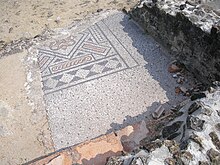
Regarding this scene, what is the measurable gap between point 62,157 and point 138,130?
690 millimetres

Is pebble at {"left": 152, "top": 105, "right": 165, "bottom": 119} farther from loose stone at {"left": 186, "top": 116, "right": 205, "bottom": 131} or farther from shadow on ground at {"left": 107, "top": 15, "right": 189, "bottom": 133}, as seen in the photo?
loose stone at {"left": 186, "top": 116, "right": 205, "bottom": 131}

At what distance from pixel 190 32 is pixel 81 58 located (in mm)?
1521

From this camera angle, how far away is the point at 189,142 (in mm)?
2076

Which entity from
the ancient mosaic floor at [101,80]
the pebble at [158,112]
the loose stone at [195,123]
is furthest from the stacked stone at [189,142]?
the ancient mosaic floor at [101,80]

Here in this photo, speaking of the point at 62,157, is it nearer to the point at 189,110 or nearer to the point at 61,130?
the point at 61,130

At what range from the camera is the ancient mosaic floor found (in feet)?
Answer: 11.1

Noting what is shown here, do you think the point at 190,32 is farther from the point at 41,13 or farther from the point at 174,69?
the point at 41,13

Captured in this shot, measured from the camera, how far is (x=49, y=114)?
11.7ft

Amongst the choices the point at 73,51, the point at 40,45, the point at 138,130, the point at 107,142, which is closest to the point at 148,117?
the point at 138,130

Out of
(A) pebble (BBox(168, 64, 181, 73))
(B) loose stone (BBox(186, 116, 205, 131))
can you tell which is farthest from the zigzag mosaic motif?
(B) loose stone (BBox(186, 116, 205, 131))

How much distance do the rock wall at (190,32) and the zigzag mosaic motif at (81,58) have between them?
1.79ft

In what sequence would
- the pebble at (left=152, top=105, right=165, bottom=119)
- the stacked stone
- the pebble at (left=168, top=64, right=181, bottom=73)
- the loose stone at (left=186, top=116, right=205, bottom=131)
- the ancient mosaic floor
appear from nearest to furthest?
the stacked stone < the loose stone at (left=186, top=116, right=205, bottom=131) < the pebble at (left=152, top=105, right=165, bottom=119) < the ancient mosaic floor < the pebble at (left=168, top=64, right=181, bottom=73)

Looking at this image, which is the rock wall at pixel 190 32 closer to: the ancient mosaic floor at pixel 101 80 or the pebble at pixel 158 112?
the ancient mosaic floor at pixel 101 80

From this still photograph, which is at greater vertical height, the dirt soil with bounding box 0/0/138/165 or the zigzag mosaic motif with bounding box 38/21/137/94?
the zigzag mosaic motif with bounding box 38/21/137/94
